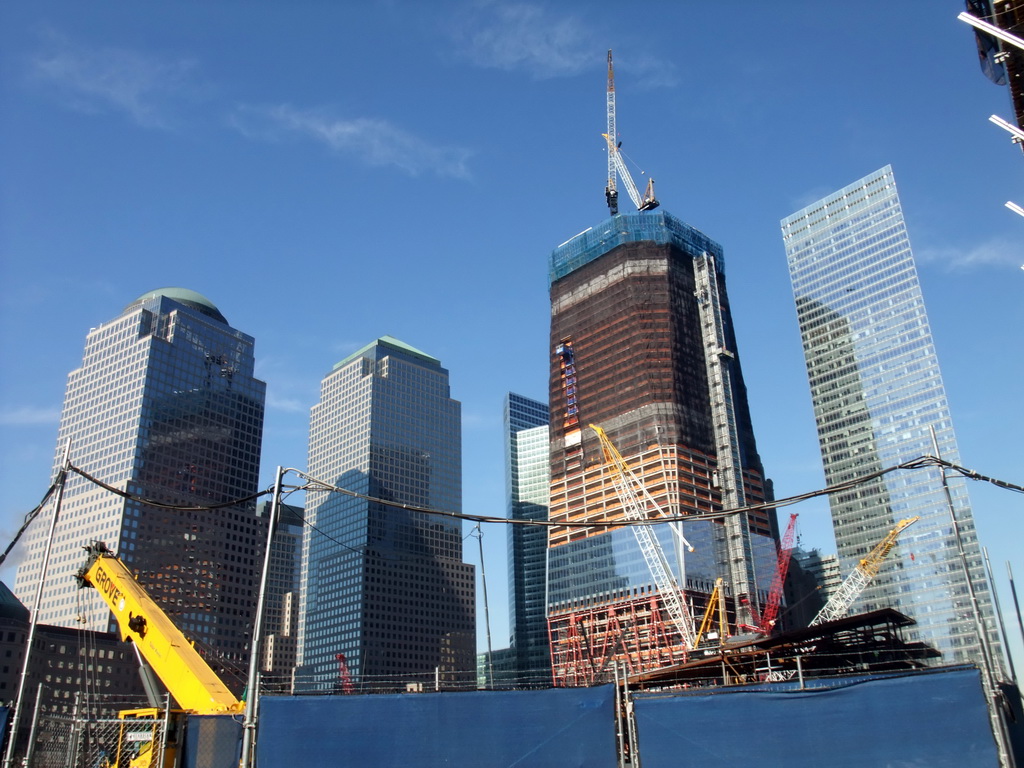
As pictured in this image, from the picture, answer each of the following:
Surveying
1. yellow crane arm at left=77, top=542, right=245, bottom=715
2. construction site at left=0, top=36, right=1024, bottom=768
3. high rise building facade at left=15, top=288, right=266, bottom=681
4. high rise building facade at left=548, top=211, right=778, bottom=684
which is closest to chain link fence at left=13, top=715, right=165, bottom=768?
construction site at left=0, top=36, right=1024, bottom=768

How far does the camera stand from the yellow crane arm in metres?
34.7

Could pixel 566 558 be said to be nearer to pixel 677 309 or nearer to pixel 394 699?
pixel 677 309

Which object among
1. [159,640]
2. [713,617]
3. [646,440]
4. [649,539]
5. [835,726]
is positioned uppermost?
[646,440]

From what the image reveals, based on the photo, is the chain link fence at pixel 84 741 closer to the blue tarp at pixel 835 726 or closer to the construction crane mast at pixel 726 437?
the blue tarp at pixel 835 726

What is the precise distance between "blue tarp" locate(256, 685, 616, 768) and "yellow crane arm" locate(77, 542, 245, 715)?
12.1 metres

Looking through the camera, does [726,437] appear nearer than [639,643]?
No

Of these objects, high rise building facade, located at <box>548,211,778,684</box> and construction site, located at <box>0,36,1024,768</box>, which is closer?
construction site, located at <box>0,36,1024,768</box>

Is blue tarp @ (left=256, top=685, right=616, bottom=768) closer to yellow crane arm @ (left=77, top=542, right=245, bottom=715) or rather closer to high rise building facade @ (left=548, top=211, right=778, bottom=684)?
yellow crane arm @ (left=77, top=542, right=245, bottom=715)

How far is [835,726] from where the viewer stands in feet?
68.7

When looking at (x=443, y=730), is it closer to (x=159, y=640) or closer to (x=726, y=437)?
(x=159, y=640)

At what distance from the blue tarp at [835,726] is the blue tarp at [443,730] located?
166 centimetres

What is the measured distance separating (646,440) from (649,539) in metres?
24.8

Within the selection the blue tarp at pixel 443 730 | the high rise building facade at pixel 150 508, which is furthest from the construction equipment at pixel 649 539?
the blue tarp at pixel 443 730

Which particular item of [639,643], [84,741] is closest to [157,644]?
[84,741]
